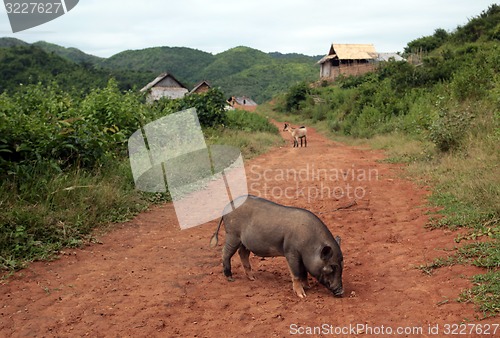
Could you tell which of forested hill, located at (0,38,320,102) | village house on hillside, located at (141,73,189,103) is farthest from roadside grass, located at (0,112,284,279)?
village house on hillside, located at (141,73,189,103)

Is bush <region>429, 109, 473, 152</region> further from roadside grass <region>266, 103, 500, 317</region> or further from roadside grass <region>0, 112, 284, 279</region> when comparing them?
roadside grass <region>0, 112, 284, 279</region>

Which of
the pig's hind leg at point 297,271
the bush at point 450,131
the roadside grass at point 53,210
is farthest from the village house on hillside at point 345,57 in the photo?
the pig's hind leg at point 297,271

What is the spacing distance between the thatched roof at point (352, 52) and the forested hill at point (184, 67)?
1337 centimetres

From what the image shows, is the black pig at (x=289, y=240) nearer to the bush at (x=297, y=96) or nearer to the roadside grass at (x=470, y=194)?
the roadside grass at (x=470, y=194)

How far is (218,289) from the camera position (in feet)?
15.6

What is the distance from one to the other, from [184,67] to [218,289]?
7360cm

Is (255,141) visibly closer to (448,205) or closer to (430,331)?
(448,205)

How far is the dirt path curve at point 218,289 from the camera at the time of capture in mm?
3850

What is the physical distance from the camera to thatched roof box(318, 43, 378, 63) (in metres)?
40.3

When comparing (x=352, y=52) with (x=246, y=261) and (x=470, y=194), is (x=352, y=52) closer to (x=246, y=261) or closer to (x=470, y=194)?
(x=470, y=194)

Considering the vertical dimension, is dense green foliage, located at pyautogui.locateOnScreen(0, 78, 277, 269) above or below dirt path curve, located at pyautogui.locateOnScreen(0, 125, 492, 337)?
above

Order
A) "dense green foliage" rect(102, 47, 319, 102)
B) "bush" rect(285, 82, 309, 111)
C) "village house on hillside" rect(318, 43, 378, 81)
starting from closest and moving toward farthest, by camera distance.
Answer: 1. "bush" rect(285, 82, 309, 111)
2. "village house on hillside" rect(318, 43, 378, 81)
3. "dense green foliage" rect(102, 47, 319, 102)

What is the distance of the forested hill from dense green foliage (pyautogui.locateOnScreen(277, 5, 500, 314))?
20.8 meters

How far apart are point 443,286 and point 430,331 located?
34.9 inches
